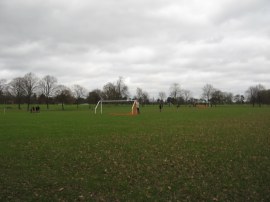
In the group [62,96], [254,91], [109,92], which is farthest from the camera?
[254,91]

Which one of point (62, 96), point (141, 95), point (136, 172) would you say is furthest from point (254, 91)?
point (136, 172)

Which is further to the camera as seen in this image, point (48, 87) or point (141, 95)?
point (141, 95)

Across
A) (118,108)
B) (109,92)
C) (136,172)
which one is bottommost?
(136,172)

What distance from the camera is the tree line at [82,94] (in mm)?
91575

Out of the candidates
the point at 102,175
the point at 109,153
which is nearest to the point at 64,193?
the point at 102,175

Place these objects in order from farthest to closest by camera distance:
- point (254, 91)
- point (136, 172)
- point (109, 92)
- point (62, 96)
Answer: point (254, 91) < point (109, 92) < point (62, 96) < point (136, 172)

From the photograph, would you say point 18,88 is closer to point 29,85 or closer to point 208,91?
point 29,85

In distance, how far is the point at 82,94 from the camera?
126 metres

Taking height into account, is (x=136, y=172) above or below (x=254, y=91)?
below

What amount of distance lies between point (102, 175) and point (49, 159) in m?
3.19

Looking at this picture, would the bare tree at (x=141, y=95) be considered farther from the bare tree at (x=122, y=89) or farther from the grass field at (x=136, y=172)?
the grass field at (x=136, y=172)

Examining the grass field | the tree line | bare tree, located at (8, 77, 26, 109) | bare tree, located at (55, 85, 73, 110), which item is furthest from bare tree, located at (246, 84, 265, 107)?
the grass field

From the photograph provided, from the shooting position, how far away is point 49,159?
1088 cm

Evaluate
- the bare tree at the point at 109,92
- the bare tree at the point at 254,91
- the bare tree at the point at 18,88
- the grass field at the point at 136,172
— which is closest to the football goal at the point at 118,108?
the bare tree at the point at 109,92
